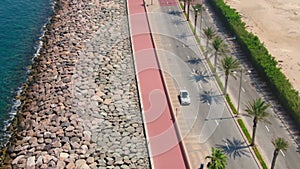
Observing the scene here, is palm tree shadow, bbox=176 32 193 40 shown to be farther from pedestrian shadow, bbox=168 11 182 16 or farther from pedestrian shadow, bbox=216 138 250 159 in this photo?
pedestrian shadow, bbox=216 138 250 159

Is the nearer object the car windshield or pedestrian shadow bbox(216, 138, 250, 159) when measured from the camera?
pedestrian shadow bbox(216, 138, 250, 159)

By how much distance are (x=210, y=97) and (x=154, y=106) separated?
9.30 m

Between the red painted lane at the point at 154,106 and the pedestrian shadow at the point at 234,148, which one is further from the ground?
the red painted lane at the point at 154,106

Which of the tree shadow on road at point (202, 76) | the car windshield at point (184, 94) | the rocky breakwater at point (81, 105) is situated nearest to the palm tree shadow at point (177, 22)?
the rocky breakwater at point (81, 105)

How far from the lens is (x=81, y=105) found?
232ft

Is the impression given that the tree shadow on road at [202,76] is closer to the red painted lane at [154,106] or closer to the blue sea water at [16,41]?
the red painted lane at [154,106]

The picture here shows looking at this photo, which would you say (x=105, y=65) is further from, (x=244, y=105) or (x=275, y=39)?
(x=275, y=39)

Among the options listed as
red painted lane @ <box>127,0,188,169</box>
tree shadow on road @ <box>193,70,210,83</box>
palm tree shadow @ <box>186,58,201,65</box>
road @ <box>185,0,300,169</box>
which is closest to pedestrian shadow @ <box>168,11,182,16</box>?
red painted lane @ <box>127,0,188,169</box>

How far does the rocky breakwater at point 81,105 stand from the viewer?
199 feet

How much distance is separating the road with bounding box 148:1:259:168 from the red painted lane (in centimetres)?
158

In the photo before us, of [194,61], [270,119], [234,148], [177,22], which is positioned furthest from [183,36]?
[234,148]

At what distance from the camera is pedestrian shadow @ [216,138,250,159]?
5981 cm

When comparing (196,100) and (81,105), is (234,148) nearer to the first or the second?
(196,100)

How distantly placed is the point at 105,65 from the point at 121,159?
87.1 feet
